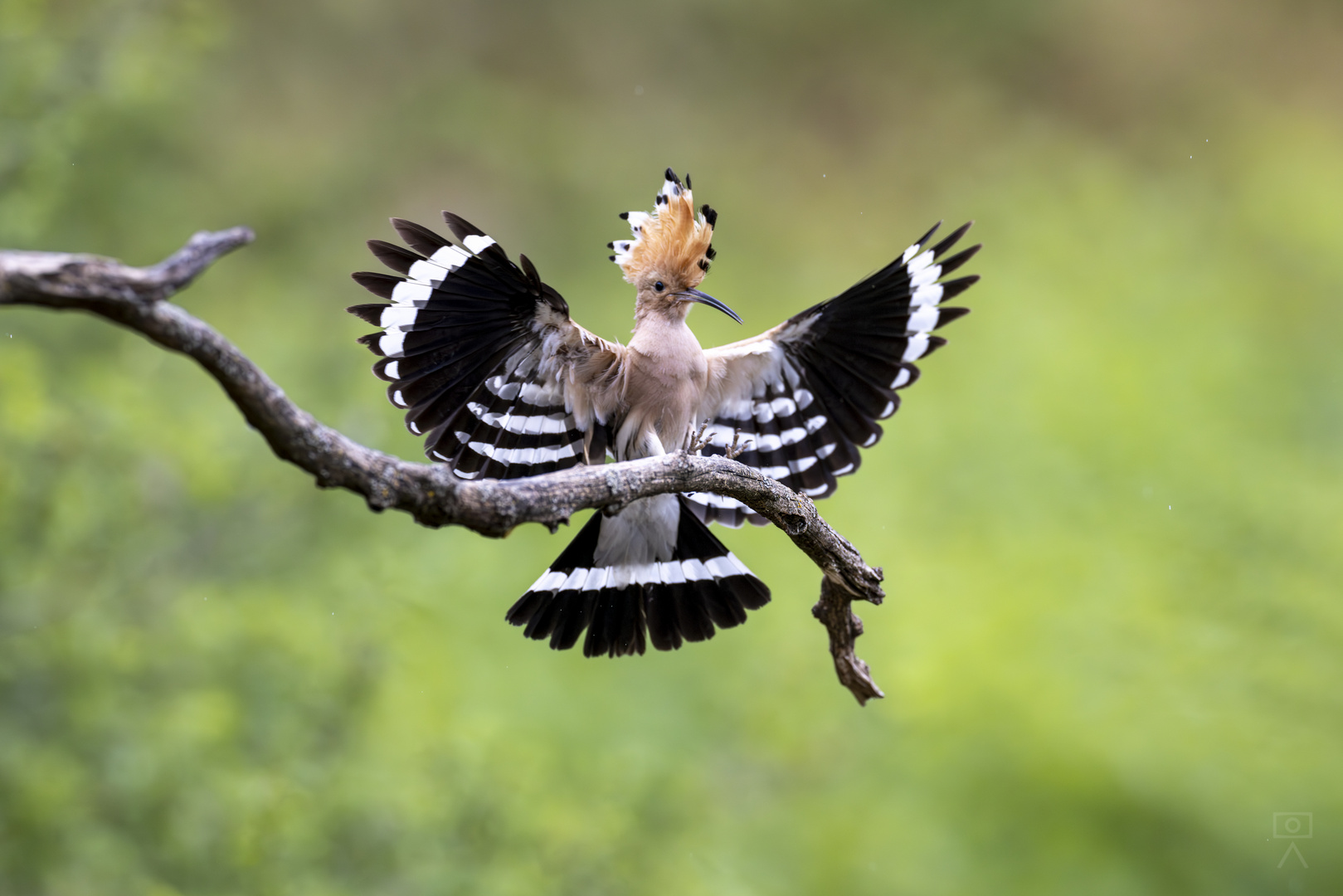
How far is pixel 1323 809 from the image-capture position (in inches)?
217

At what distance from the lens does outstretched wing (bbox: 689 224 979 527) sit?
98.3 inches

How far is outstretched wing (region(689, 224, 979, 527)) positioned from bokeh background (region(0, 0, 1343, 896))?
1.70m

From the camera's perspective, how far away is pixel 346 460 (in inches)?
52.0

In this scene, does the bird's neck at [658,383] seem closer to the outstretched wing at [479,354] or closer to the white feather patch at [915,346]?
the outstretched wing at [479,354]

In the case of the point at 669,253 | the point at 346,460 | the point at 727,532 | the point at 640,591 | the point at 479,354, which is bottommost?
the point at 346,460

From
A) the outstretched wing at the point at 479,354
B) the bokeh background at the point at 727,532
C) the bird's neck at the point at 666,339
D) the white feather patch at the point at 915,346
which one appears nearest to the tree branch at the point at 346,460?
the outstretched wing at the point at 479,354

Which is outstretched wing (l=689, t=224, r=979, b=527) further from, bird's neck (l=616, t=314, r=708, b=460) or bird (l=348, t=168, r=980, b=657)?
bird's neck (l=616, t=314, r=708, b=460)

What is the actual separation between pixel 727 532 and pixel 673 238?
3.64 metres

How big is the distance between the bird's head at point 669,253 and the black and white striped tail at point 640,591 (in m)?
0.42

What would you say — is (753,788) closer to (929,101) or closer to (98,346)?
(98,346)

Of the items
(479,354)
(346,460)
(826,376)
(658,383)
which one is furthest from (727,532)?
(346,460)

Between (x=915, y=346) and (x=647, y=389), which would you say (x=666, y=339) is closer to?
(x=647, y=389)

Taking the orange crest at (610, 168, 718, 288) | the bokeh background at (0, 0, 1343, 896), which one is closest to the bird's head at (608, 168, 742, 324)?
the orange crest at (610, 168, 718, 288)

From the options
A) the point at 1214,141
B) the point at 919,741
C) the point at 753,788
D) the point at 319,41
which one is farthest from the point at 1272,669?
the point at 319,41
